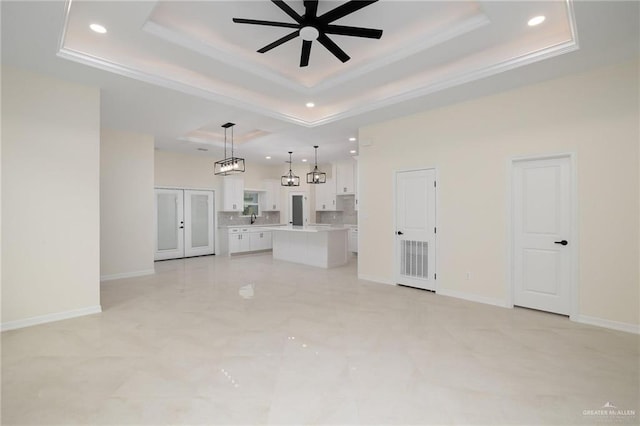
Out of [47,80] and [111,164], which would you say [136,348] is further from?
[111,164]

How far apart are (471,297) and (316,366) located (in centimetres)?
294

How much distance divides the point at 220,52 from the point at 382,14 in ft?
6.09

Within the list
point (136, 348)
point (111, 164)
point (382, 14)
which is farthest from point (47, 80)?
point (382, 14)

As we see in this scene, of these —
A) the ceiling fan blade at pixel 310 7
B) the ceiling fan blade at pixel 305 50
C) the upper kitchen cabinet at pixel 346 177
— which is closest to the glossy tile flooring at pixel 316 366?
the ceiling fan blade at pixel 305 50

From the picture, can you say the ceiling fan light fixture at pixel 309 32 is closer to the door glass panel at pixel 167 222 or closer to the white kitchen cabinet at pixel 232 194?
the door glass panel at pixel 167 222

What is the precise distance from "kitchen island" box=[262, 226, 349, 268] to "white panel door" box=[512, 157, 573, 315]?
3803mm

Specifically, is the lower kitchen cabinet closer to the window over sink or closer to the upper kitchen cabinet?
the window over sink

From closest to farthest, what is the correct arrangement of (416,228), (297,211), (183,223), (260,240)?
(416,228) < (183,223) < (260,240) < (297,211)

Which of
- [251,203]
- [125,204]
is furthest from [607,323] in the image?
[251,203]

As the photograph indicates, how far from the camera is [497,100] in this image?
4301 mm

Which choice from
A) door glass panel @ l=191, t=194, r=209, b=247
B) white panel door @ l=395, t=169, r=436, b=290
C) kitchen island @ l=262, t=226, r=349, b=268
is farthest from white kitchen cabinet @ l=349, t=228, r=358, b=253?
door glass panel @ l=191, t=194, r=209, b=247

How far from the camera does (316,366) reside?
8.68ft

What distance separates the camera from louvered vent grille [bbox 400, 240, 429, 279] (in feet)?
16.8

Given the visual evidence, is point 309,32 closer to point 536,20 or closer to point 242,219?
point 536,20
